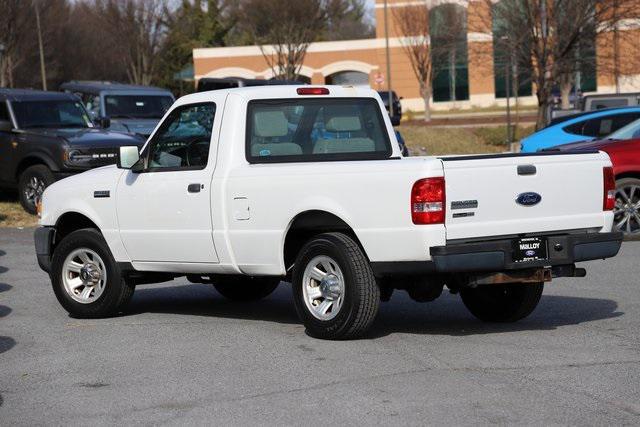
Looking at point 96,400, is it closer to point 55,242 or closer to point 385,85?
point 55,242

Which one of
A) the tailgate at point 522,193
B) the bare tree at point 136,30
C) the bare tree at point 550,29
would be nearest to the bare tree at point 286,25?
the bare tree at point 136,30

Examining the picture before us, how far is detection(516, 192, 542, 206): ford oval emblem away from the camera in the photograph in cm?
856

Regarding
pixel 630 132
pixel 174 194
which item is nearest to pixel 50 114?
pixel 630 132

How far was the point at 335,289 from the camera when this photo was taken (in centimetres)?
884

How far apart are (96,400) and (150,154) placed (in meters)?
3.40

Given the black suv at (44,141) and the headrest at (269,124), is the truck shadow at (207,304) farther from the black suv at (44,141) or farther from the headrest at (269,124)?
the black suv at (44,141)

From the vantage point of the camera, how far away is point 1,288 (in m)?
12.7

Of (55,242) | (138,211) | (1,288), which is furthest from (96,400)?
(1,288)

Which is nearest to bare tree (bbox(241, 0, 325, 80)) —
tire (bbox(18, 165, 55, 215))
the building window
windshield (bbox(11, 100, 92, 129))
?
the building window

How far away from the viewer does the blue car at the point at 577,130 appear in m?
19.5

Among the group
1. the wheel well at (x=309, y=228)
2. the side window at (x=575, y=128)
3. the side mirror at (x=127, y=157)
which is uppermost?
the side mirror at (x=127, y=157)

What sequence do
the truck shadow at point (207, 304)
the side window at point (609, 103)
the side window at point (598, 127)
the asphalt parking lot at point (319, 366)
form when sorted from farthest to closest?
the side window at point (609, 103)
the side window at point (598, 127)
the truck shadow at point (207, 304)
the asphalt parking lot at point (319, 366)

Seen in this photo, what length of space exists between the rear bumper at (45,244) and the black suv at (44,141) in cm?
929

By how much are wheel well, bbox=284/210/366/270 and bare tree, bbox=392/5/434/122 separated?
2069 inches
